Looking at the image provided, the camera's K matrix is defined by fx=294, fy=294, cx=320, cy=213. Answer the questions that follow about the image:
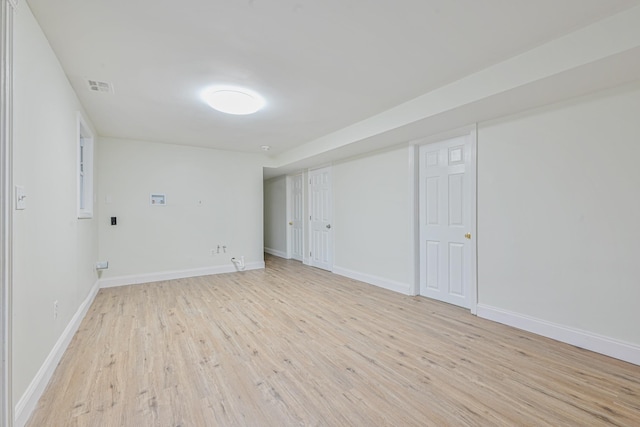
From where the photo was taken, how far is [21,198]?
159cm

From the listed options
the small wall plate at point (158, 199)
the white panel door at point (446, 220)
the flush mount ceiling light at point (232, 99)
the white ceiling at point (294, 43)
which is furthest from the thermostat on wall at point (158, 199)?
the white panel door at point (446, 220)

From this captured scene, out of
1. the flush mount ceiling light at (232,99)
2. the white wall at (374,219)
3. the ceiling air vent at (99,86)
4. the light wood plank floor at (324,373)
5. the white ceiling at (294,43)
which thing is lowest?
the light wood plank floor at (324,373)

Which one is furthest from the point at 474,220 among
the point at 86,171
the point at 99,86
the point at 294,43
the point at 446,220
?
the point at 86,171

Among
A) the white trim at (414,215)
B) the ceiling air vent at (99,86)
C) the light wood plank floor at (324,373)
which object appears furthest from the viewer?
the white trim at (414,215)

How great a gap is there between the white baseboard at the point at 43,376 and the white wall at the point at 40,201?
47mm

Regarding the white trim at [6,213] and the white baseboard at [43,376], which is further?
the white baseboard at [43,376]

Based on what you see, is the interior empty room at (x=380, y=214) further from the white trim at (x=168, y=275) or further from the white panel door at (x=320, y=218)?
the white panel door at (x=320, y=218)

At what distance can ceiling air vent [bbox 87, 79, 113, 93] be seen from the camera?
2725 millimetres

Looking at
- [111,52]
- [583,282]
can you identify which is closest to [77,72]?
[111,52]

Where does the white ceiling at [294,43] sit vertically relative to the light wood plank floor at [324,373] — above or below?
above

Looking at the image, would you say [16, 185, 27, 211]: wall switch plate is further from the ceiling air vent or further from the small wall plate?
the small wall plate

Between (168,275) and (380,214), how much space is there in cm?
375

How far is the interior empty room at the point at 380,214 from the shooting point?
1734 millimetres

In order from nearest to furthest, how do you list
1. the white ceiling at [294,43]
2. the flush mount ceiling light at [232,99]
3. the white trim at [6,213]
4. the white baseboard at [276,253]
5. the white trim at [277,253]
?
the white trim at [6,213], the white ceiling at [294,43], the flush mount ceiling light at [232,99], the white trim at [277,253], the white baseboard at [276,253]
